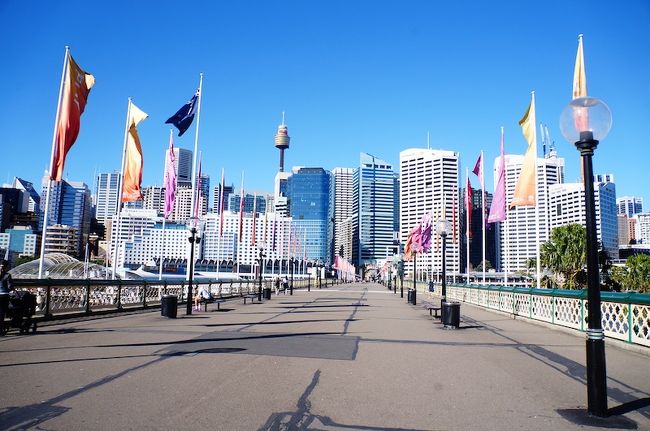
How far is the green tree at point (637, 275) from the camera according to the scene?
115 ft

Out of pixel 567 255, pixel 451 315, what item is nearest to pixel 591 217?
pixel 451 315

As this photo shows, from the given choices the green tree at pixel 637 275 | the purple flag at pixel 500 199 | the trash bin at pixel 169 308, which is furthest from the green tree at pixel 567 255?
the trash bin at pixel 169 308

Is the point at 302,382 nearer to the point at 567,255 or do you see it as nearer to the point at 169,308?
the point at 169,308

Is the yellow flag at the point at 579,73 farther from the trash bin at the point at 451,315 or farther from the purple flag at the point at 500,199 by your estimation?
the purple flag at the point at 500,199

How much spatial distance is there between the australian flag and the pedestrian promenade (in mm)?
16041

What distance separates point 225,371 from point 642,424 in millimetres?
6274

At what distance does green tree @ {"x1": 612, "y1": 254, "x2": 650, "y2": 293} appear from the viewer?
35.1 m

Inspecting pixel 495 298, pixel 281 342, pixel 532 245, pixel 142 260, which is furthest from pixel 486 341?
pixel 142 260

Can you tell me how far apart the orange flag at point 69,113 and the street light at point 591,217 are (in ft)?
61.8

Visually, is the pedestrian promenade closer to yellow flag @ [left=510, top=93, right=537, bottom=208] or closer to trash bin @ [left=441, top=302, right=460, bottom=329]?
trash bin @ [left=441, top=302, right=460, bottom=329]

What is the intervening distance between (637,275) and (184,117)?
32565 millimetres

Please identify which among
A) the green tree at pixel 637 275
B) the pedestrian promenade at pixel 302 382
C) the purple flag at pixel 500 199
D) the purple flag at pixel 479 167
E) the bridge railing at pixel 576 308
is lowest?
the pedestrian promenade at pixel 302 382

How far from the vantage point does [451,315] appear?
17797 mm

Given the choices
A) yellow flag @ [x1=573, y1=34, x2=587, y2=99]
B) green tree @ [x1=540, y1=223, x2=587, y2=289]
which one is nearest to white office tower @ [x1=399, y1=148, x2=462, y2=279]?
green tree @ [x1=540, y1=223, x2=587, y2=289]
